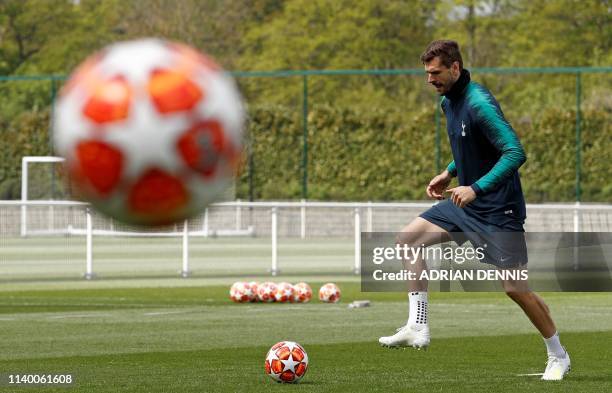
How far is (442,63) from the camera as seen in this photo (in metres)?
10.2

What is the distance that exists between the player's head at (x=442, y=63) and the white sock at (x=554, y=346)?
5.96ft

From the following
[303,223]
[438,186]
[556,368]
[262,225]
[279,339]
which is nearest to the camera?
[556,368]

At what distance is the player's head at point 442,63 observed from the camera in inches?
400

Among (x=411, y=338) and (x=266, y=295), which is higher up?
(x=411, y=338)

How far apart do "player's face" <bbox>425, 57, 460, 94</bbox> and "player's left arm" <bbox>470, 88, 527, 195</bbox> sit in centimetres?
19

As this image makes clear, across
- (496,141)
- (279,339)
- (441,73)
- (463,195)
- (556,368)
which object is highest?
(441,73)

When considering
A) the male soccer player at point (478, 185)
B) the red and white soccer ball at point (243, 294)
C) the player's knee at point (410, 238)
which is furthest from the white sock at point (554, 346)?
the red and white soccer ball at point (243, 294)

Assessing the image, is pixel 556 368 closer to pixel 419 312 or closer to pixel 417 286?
pixel 419 312

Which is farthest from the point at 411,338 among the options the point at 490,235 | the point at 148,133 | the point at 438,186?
the point at 148,133

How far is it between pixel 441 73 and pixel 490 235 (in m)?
1.14

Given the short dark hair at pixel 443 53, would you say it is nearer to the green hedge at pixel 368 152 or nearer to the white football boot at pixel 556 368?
the white football boot at pixel 556 368

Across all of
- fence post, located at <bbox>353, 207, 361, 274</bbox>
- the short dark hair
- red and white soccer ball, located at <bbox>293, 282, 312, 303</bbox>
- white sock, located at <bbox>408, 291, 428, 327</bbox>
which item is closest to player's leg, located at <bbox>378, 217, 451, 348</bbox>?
white sock, located at <bbox>408, 291, 428, 327</bbox>

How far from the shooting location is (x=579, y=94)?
109ft

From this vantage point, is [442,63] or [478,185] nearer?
[478,185]
